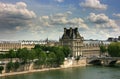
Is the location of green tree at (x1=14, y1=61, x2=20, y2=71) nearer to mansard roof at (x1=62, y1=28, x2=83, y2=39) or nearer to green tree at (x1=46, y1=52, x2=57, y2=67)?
green tree at (x1=46, y1=52, x2=57, y2=67)

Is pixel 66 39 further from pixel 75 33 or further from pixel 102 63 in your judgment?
pixel 102 63

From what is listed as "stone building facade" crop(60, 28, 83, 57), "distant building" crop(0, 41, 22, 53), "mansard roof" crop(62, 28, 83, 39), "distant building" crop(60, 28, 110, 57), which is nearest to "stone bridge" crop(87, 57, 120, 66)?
"distant building" crop(60, 28, 110, 57)

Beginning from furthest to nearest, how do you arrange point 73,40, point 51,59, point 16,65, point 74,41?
point 74,41 → point 73,40 → point 51,59 → point 16,65

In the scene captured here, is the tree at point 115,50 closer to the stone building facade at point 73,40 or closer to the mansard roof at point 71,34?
the stone building facade at point 73,40

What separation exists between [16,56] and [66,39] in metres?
30.6

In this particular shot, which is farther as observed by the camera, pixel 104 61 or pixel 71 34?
pixel 71 34

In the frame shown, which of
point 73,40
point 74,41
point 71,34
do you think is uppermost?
point 71,34

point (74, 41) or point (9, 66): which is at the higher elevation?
point (74, 41)

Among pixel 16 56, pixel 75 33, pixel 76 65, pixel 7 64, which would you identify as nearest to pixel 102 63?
pixel 76 65

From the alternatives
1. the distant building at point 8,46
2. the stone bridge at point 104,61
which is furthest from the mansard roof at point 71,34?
the distant building at point 8,46

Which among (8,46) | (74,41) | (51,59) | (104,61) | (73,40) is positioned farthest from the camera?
(8,46)

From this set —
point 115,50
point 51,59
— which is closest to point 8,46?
point 115,50

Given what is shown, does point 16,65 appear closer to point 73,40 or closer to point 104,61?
point 104,61

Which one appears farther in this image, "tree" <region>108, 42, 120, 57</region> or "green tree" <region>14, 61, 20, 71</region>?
"tree" <region>108, 42, 120, 57</region>
